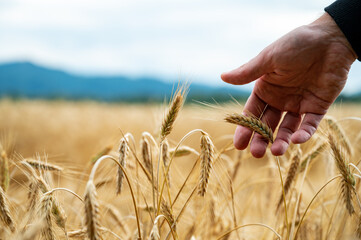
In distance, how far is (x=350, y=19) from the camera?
1.69m

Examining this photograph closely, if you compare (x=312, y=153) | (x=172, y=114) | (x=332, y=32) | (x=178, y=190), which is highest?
(x=332, y=32)

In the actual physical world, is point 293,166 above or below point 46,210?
below

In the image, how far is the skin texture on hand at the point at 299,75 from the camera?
165cm

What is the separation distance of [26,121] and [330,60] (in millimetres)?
6802

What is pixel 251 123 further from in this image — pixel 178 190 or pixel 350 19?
pixel 350 19

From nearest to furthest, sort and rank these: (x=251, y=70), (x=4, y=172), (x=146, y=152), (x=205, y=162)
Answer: (x=205, y=162), (x=146, y=152), (x=4, y=172), (x=251, y=70)

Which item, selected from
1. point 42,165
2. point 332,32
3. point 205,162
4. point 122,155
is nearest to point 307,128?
point 332,32

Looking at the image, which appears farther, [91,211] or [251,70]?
[251,70]

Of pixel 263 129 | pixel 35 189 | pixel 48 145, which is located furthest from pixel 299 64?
pixel 48 145

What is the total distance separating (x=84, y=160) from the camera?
19.5 ft

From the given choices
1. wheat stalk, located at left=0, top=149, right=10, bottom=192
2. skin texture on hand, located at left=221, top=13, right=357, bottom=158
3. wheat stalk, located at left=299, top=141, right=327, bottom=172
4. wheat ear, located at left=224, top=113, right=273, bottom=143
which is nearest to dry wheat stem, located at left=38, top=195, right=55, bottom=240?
wheat stalk, located at left=0, top=149, right=10, bottom=192

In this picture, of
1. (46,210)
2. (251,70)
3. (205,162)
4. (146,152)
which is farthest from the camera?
(251,70)

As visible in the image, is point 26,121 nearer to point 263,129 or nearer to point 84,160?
point 84,160

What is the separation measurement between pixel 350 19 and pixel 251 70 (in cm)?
61
